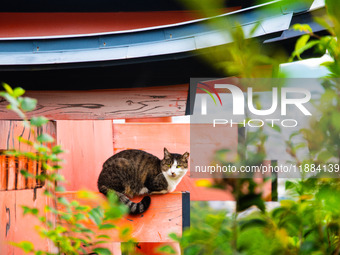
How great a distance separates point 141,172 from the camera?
276cm

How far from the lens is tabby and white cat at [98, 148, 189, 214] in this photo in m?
2.49

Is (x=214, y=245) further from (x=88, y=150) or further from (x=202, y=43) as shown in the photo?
(x=88, y=150)

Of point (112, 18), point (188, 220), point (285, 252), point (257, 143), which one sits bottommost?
point (188, 220)

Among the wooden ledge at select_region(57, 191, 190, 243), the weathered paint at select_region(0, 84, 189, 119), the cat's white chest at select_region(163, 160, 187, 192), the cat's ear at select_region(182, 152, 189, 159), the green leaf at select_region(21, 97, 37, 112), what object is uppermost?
the weathered paint at select_region(0, 84, 189, 119)

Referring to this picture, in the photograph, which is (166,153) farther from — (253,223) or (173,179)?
(253,223)

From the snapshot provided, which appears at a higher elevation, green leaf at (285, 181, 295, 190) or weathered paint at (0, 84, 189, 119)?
weathered paint at (0, 84, 189, 119)

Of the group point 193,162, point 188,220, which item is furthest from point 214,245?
point 193,162

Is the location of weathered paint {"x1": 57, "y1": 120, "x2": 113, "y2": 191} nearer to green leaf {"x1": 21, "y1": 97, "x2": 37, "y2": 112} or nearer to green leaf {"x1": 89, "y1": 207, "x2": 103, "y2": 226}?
green leaf {"x1": 89, "y1": 207, "x2": 103, "y2": 226}

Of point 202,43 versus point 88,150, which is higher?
point 202,43

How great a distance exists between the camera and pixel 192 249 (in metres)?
0.56

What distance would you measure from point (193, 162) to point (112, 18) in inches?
44.6

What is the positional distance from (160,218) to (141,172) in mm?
1107

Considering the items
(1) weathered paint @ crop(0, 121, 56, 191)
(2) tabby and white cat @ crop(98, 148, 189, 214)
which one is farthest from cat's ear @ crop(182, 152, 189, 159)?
(1) weathered paint @ crop(0, 121, 56, 191)

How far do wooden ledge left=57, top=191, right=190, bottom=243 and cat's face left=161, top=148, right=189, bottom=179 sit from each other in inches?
42.0
